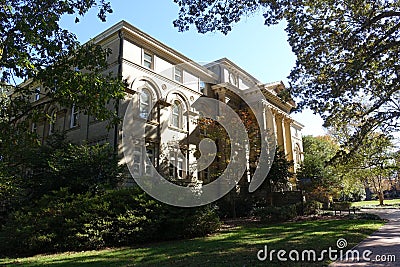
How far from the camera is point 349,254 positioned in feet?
23.6

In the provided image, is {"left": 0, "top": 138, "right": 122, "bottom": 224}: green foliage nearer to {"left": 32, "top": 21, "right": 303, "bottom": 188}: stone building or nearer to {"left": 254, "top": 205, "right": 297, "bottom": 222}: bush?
{"left": 32, "top": 21, "right": 303, "bottom": 188}: stone building

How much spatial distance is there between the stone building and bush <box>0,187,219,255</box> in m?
4.91

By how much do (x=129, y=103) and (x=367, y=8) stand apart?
12781mm

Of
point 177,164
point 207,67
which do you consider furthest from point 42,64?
point 207,67

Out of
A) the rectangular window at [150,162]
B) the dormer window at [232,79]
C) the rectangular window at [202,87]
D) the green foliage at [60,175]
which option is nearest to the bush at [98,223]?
the green foliage at [60,175]

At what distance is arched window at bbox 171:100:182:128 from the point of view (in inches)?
851

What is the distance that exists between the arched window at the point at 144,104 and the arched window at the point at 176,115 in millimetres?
2457

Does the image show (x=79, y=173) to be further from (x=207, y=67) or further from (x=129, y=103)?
(x=207, y=67)

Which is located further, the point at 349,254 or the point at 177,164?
the point at 177,164

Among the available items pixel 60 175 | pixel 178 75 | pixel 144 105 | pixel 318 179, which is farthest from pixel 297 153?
pixel 60 175

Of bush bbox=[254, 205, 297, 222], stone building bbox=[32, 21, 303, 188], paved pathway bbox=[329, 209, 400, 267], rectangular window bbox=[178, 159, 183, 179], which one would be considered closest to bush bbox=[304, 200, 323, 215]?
bush bbox=[254, 205, 297, 222]

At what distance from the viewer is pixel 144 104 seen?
1922cm

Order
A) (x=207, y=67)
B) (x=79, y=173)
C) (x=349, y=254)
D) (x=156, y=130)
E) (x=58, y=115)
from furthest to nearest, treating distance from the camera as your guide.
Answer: (x=207, y=67) < (x=58, y=115) < (x=156, y=130) < (x=79, y=173) < (x=349, y=254)

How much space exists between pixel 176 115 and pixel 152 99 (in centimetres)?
272
